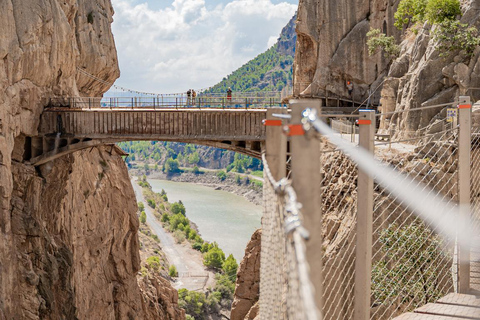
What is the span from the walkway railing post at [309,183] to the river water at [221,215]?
7399 centimetres

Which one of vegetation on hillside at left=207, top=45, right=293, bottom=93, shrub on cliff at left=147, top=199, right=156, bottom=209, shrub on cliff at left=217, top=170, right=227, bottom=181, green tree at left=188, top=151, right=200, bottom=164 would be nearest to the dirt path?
shrub on cliff at left=147, top=199, right=156, bottom=209

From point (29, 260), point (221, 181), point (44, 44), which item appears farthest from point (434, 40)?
point (221, 181)

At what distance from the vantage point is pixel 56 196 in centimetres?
2056

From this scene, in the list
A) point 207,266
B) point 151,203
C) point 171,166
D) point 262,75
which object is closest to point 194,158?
point 171,166

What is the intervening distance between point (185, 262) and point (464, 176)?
6918cm

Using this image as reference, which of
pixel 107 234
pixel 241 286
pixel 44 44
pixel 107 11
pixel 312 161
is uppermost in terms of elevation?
pixel 107 11

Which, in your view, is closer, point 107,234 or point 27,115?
point 27,115

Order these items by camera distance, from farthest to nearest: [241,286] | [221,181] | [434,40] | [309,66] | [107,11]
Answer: [221,181], [309,66], [107,11], [241,286], [434,40]

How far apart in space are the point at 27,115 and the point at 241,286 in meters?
12.4

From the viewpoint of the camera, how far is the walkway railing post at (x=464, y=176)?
6.07 metres

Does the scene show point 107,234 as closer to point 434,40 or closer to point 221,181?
point 434,40

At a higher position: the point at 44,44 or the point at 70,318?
the point at 44,44

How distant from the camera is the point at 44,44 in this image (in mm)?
18766

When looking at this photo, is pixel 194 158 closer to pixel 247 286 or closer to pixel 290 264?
pixel 247 286
